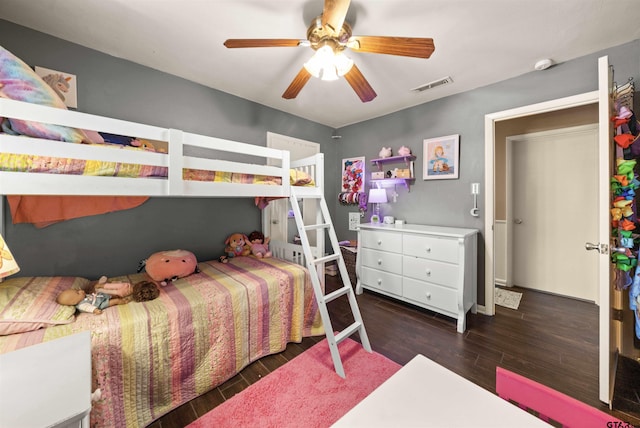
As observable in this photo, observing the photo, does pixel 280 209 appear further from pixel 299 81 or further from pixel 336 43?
pixel 336 43

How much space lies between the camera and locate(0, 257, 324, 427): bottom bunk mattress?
1258 millimetres

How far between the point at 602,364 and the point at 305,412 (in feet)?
5.79

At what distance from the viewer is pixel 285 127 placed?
3381mm

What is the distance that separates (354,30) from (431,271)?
2269mm

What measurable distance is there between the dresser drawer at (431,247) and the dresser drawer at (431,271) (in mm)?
58

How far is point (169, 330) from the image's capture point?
4.83 feet

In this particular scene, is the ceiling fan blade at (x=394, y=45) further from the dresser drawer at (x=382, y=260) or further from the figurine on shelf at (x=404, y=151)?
the dresser drawer at (x=382, y=260)

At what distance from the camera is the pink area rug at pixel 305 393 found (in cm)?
140

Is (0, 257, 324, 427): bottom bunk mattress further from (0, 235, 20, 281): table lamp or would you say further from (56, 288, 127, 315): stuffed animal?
(0, 235, 20, 281): table lamp

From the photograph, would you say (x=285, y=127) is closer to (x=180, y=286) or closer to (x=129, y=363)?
(x=180, y=286)

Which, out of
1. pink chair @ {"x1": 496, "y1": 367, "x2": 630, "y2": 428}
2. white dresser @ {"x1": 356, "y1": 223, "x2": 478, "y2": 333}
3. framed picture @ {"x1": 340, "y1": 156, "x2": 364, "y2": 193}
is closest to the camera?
pink chair @ {"x1": 496, "y1": 367, "x2": 630, "y2": 428}

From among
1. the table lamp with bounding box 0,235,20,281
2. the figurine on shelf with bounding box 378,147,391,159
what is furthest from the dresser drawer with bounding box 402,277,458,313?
the table lamp with bounding box 0,235,20,281

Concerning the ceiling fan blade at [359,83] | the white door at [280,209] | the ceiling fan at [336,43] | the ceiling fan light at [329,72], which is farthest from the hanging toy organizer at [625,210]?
the white door at [280,209]

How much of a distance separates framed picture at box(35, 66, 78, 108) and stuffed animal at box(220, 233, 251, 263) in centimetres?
171
